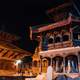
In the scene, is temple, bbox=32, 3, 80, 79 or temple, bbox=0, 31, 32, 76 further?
temple, bbox=0, 31, 32, 76

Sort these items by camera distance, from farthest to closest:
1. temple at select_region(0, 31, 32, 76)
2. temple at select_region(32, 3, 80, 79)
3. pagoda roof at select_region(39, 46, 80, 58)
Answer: temple at select_region(0, 31, 32, 76) → temple at select_region(32, 3, 80, 79) → pagoda roof at select_region(39, 46, 80, 58)

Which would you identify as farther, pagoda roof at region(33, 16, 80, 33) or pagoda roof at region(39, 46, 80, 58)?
pagoda roof at region(33, 16, 80, 33)

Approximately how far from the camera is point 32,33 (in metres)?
18.1

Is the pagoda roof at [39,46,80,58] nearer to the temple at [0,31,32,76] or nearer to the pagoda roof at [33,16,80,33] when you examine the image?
the pagoda roof at [33,16,80,33]

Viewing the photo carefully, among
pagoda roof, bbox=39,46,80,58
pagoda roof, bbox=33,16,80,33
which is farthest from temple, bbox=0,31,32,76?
pagoda roof, bbox=39,46,80,58

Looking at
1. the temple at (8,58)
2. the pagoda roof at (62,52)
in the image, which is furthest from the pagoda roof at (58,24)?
the temple at (8,58)

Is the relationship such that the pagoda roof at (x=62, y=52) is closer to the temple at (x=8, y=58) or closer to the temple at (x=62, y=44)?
the temple at (x=62, y=44)

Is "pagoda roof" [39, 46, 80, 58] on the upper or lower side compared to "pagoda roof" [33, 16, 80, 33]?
lower

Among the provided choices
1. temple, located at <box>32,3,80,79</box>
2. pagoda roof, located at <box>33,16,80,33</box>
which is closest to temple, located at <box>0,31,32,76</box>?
temple, located at <box>32,3,80,79</box>

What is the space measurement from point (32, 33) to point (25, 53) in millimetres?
5933

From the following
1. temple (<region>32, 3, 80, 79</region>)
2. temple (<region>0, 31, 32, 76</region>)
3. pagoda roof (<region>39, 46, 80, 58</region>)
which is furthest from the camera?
temple (<region>0, 31, 32, 76</region>)

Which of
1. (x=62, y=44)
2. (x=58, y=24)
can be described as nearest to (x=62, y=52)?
(x=62, y=44)

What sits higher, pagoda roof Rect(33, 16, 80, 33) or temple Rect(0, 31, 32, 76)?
pagoda roof Rect(33, 16, 80, 33)

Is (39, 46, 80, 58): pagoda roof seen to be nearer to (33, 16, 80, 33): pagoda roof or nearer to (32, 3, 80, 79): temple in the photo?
(32, 3, 80, 79): temple
